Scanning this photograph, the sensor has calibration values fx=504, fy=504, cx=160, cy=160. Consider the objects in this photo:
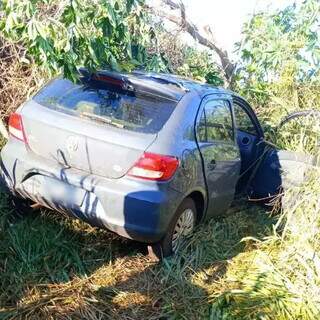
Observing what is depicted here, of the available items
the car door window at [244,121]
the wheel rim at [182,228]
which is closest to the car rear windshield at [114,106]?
the wheel rim at [182,228]

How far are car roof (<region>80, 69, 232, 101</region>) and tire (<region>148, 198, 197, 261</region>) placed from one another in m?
0.93

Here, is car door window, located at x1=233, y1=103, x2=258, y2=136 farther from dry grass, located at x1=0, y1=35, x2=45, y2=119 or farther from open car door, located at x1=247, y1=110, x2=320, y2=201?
dry grass, located at x1=0, y1=35, x2=45, y2=119

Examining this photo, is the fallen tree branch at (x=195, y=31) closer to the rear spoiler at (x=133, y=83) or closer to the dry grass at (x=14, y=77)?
the dry grass at (x=14, y=77)

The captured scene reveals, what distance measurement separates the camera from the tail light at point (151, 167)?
383cm

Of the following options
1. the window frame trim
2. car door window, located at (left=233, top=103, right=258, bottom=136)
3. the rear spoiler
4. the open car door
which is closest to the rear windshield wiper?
the rear spoiler

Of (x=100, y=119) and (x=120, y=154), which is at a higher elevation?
(x=100, y=119)

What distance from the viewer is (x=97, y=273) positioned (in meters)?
4.00

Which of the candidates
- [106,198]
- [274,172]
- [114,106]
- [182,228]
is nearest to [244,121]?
[274,172]

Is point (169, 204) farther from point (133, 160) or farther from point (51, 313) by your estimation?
point (51, 313)

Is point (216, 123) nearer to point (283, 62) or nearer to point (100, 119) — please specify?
point (100, 119)

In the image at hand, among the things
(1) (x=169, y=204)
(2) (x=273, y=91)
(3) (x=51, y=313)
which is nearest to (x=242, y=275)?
(1) (x=169, y=204)

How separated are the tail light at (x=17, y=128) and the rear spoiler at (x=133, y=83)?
2.11ft

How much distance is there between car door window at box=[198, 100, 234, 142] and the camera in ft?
14.8

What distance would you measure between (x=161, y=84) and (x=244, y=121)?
1809 mm
